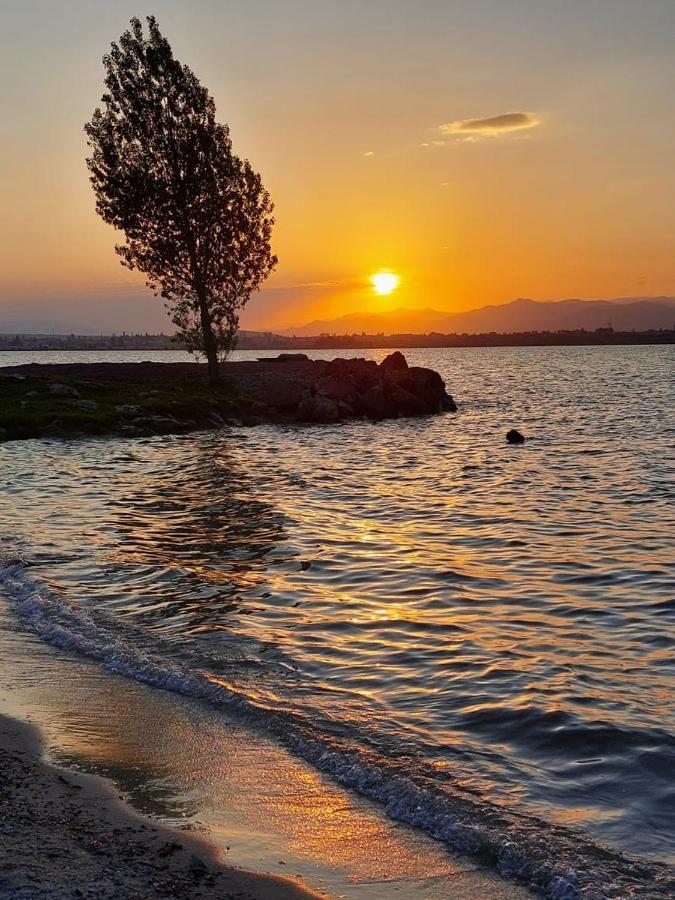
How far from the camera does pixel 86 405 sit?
132 feet

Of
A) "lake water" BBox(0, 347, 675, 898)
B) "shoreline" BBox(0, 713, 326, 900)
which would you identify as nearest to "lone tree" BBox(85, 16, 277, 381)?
"lake water" BBox(0, 347, 675, 898)

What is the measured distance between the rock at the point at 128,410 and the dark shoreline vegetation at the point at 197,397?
5cm

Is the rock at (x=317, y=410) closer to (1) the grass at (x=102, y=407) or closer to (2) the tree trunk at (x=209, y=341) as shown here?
(1) the grass at (x=102, y=407)

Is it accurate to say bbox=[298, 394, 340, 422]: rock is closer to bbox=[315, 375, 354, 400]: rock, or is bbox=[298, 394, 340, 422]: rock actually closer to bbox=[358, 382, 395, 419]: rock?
bbox=[315, 375, 354, 400]: rock

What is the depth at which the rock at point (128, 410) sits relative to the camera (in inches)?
1582

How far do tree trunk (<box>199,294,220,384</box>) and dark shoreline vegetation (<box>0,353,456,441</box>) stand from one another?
0.67 meters

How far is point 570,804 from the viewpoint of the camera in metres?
Answer: 6.76

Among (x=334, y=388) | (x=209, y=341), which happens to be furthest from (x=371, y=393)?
(x=209, y=341)

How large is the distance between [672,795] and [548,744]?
49.4 inches

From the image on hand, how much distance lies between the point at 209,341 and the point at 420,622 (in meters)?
41.3

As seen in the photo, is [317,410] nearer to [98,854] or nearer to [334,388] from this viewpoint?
[334,388]

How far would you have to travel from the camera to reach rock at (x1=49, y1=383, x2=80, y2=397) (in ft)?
139

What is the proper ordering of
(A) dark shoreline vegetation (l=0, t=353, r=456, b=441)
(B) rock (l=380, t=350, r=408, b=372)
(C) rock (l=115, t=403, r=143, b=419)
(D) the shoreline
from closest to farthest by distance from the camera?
(D) the shoreline → (A) dark shoreline vegetation (l=0, t=353, r=456, b=441) → (C) rock (l=115, t=403, r=143, b=419) → (B) rock (l=380, t=350, r=408, b=372)

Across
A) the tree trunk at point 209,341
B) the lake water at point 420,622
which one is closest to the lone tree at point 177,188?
the tree trunk at point 209,341
